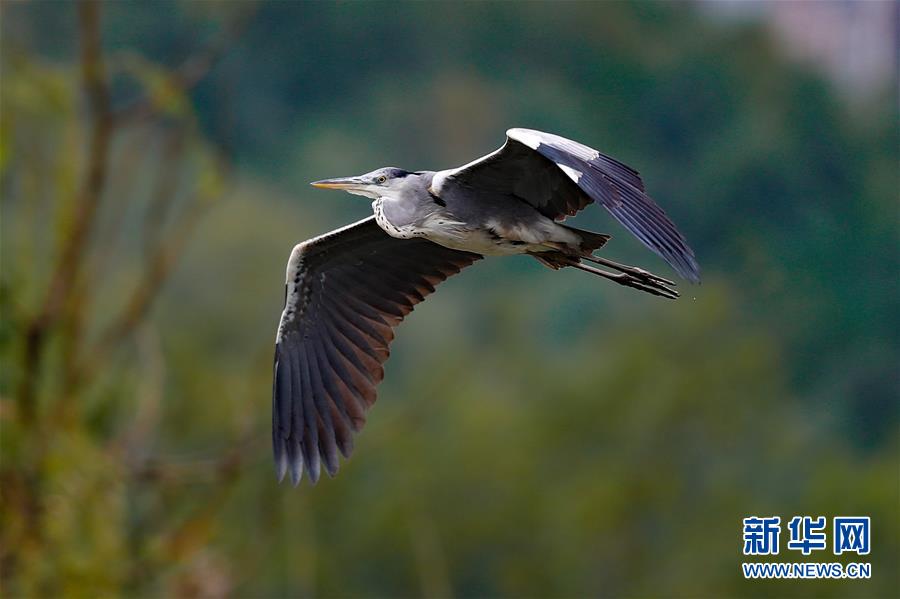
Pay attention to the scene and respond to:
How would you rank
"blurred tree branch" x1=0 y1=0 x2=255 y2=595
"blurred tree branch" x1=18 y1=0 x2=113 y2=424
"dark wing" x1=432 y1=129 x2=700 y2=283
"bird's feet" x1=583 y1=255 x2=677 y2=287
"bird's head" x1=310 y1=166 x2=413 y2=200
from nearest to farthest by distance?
"dark wing" x1=432 y1=129 x2=700 y2=283 < "bird's head" x1=310 y1=166 x2=413 y2=200 < "bird's feet" x1=583 y1=255 x2=677 y2=287 < "blurred tree branch" x1=0 y1=0 x2=255 y2=595 < "blurred tree branch" x1=18 y1=0 x2=113 y2=424

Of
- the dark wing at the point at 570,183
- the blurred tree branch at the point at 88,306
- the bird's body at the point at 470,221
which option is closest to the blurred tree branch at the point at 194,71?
the blurred tree branch at the point at 88,306

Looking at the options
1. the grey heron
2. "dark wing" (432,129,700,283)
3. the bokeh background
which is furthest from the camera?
the bokeh background

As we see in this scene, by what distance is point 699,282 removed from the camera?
510 cm

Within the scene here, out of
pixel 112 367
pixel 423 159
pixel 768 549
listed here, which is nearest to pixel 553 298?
pixel 423 159

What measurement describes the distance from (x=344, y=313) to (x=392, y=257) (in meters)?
0.33

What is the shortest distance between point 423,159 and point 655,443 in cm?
991

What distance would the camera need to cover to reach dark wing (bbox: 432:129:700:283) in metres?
5.33

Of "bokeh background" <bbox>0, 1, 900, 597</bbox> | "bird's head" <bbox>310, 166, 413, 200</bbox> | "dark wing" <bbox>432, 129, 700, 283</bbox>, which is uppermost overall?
"bokeh background" <bbox>0, 1, 900, 597</bbox>

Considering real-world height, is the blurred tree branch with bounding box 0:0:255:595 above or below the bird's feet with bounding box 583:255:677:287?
above

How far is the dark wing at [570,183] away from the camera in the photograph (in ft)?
17.5

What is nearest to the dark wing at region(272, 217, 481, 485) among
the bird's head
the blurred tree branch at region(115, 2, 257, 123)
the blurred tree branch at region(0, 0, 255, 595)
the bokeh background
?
the bird's head

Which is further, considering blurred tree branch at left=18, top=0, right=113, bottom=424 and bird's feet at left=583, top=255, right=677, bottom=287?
blurred tree branch at left=18, top=0, right=113, bottom=424

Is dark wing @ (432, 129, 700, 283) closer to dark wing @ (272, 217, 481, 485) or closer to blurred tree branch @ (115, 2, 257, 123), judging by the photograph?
dark wing @ (272, 217, 481, 485)

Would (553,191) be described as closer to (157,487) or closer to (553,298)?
(157,487)
